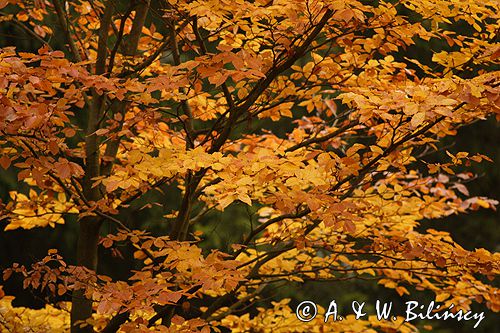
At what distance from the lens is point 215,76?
2.10 metres

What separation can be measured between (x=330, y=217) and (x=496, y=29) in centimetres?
109

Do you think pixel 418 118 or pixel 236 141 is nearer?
pixel 418 118

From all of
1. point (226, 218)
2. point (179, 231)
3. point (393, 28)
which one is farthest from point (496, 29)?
point (226, 218)

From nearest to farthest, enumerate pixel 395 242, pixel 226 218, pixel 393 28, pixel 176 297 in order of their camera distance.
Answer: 1. pixel 176 297
2. pixel 393 28
3. pixel 395 242
4. pixel 226 218

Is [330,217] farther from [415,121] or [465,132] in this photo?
[465,132]

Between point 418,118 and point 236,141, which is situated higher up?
point 418,118

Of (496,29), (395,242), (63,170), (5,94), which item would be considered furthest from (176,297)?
(496,29)

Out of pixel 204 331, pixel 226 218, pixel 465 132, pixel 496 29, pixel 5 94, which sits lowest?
pixel 226 218

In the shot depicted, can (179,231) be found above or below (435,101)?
below

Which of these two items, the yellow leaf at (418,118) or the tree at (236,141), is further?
the tree at (236,141)

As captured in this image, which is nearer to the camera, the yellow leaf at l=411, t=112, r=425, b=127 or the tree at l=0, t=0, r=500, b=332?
the yellow leaf at l=411, t=112, r=425, b=127

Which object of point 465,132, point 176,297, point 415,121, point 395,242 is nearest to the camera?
point 415,121

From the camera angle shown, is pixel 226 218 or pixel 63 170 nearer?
pixel 63 170

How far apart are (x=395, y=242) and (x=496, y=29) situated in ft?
3.15
